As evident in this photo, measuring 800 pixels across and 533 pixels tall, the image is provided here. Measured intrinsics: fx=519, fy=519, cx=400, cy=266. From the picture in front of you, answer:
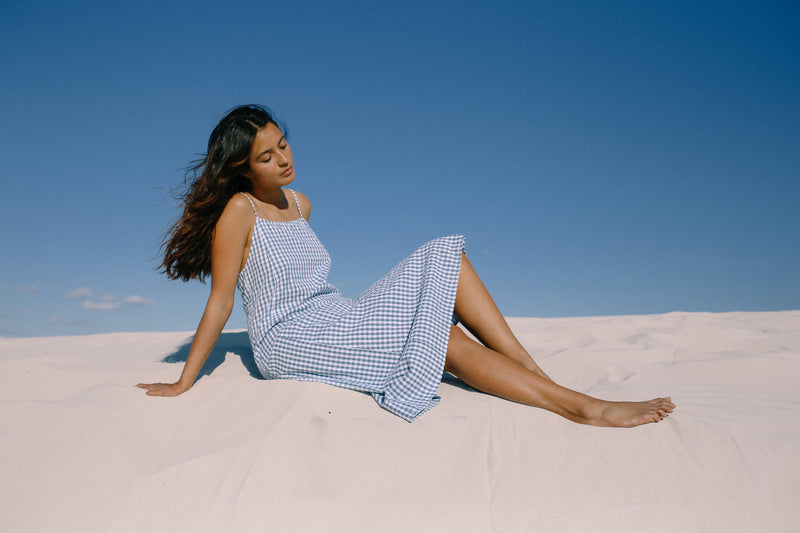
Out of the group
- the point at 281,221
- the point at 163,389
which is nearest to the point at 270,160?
the point at 281,221

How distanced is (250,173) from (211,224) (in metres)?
0.39

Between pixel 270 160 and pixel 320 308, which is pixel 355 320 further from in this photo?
pixel 270 160

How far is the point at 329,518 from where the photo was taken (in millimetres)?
1789

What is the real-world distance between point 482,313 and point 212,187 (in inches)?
68.7

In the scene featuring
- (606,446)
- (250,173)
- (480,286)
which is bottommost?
(606,446)

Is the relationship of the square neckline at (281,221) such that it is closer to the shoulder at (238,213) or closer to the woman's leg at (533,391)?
the shoulder at (238,213)

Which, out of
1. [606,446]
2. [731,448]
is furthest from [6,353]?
[731,448]

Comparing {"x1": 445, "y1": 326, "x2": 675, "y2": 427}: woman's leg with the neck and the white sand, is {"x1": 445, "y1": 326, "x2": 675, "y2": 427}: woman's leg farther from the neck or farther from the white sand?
the neck

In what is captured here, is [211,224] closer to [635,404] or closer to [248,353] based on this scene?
[248,353]

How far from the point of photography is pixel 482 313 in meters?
2.93

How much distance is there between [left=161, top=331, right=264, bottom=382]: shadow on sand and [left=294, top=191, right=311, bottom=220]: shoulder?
110 cm

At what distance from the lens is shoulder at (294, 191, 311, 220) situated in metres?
3.71

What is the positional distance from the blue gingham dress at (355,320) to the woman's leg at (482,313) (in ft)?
0.26

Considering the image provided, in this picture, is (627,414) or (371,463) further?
(627,414)
